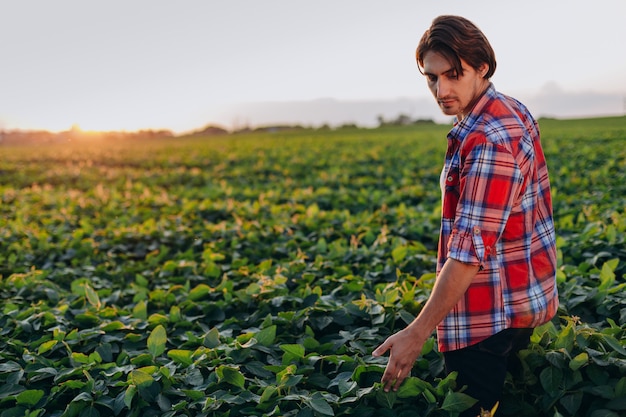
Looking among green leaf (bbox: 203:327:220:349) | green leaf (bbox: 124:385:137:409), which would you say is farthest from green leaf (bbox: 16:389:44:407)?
green leaf (bbox: 203:327:220:349)

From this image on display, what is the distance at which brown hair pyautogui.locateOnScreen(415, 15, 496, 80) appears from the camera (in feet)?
6.82

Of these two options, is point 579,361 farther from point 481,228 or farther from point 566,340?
point 481,228

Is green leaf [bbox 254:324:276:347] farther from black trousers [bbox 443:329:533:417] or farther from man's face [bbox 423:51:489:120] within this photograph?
man's face [bbox 423:51:489:120]

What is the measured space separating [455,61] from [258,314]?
2.21 meters

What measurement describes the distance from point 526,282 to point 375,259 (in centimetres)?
247

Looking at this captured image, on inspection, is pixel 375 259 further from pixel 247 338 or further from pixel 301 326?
pixel 247 338

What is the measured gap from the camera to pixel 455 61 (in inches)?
83.2

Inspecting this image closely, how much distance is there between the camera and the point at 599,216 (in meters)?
6.02

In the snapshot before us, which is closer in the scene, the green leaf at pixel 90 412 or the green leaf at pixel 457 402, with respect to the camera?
the green leaf at pixel 457 402

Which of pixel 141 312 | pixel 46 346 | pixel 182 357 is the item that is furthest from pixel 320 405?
pixel 141 312

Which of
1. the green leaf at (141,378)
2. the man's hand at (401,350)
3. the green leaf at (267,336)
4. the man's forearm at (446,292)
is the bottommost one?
the green leaf at (141,378)

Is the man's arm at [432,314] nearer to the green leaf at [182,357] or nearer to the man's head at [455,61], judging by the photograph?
the man's head at [455,61]

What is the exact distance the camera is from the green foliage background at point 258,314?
101 inches

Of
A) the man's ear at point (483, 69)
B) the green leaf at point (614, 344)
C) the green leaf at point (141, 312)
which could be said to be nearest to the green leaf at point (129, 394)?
the green leaf at point (141, 312)
